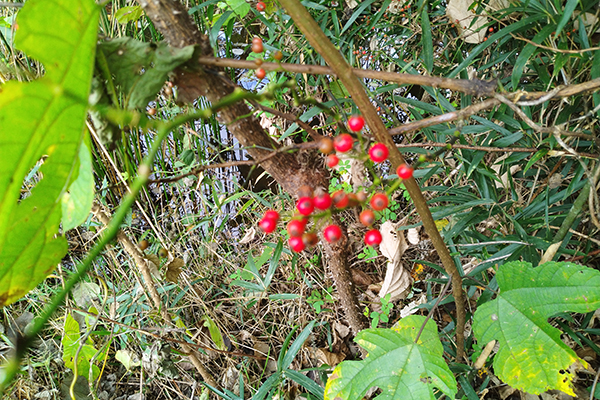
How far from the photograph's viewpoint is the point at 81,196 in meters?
0.54

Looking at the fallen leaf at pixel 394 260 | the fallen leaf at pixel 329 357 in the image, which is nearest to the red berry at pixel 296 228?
the fallen leaf at pixel 394 260

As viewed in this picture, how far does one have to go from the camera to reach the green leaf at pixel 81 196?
1.72ft

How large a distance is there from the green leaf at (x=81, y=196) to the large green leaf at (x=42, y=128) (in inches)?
0.8

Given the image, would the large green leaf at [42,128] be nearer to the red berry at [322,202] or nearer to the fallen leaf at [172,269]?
the red berry at [322,202]

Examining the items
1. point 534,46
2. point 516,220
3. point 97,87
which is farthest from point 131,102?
point 516,220

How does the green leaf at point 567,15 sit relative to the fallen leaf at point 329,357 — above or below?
above

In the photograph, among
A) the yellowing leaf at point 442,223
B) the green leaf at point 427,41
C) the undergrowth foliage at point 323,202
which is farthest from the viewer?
the yellowing leaf at point 442,223

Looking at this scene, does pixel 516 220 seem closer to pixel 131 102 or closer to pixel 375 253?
pixel 375 253

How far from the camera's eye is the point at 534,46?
94 centimetres

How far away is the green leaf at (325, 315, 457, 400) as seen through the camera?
843mm

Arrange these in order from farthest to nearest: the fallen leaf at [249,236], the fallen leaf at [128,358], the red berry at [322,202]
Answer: the fallen leaf at [249,236], the fallen leaf at [128,358], the red berry at [322,202]

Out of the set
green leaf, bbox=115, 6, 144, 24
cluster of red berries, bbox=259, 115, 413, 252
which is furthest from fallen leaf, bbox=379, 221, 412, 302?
green leaf, bbox=115, 6, 144, 24

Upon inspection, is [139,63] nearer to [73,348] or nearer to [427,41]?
[427,41]

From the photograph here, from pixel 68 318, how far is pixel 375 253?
1148mm
